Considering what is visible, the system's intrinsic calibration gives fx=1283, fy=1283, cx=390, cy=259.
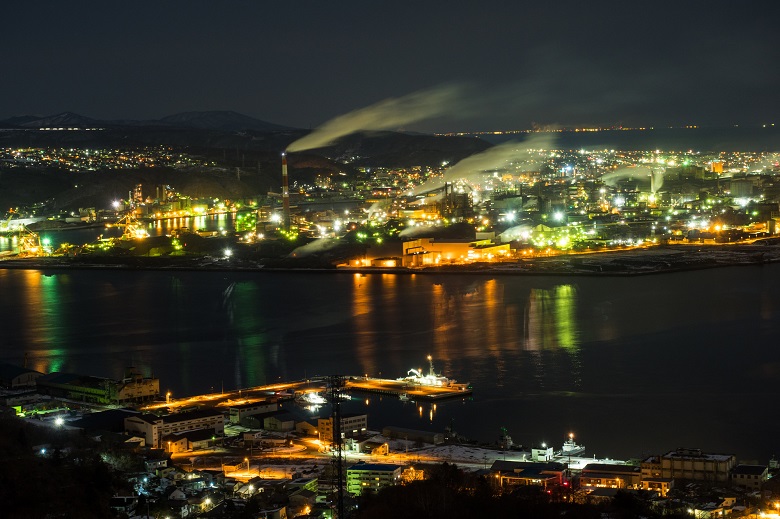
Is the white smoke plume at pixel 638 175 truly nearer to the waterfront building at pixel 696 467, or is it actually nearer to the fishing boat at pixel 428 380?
the fishing boat at pixel 428 380

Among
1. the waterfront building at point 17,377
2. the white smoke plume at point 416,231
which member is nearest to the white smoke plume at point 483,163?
the white smoke plume at point 416,231

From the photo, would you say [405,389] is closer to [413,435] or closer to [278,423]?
[278,423]

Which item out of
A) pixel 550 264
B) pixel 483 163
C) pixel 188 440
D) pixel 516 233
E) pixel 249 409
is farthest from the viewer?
pixel 483 163

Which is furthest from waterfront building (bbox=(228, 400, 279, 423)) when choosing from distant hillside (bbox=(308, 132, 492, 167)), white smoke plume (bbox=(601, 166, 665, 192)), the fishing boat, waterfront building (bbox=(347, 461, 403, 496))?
distant hillside (bbox=(308, 132, 492, 167))

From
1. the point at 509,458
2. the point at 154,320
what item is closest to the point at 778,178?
the point at 154,320

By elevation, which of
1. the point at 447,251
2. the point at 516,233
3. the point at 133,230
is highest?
the point at 133,230

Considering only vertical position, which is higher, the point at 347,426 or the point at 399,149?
the point at 399,149

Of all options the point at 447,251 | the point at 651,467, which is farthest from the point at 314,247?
the point at 651,467

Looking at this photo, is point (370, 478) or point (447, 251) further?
point (447, 251)

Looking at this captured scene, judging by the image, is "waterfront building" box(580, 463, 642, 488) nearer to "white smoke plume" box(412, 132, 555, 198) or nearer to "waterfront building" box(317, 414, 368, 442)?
"waterfront building" box(317, 414, 368, 442)
